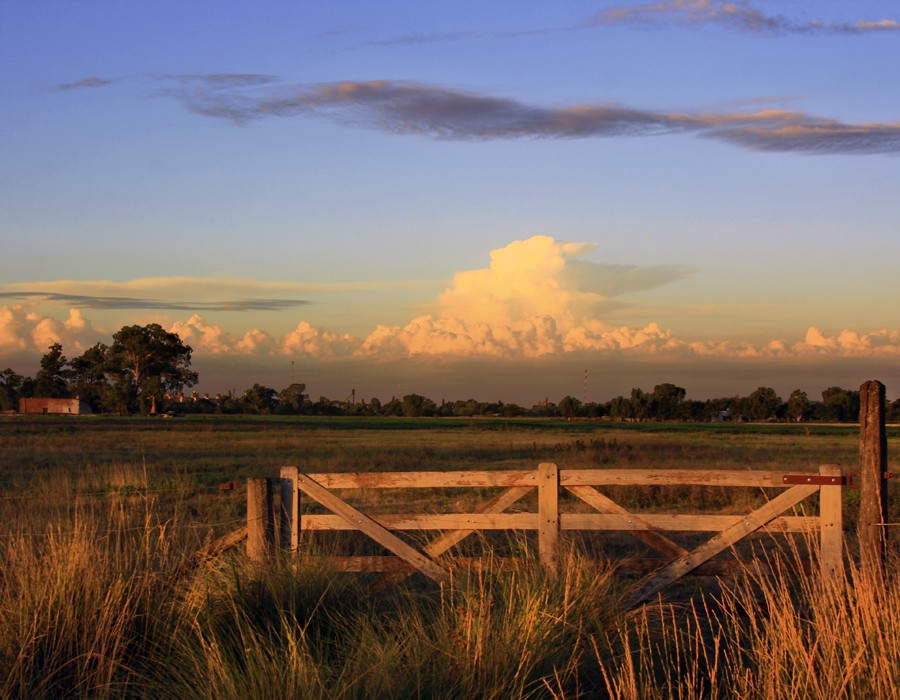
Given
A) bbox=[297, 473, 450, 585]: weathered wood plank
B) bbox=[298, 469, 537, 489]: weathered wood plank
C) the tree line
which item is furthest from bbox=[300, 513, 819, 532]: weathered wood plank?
the tree line

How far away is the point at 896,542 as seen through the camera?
44.0 ft

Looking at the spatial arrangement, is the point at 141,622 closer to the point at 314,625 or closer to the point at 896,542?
the point at 314,625

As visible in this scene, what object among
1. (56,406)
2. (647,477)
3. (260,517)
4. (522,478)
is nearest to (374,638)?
(260,517)

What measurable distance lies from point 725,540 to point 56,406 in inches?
6003

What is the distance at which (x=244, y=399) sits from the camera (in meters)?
159

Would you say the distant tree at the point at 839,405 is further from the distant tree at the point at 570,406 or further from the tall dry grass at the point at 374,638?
the tall dry grass at the point at 374,638

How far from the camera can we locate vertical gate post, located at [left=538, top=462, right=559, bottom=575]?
9406 mm

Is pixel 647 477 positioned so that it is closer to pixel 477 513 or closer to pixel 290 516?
pixel 477 513

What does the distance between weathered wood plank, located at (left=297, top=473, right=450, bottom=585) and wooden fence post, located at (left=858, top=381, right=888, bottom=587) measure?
380 centimetres

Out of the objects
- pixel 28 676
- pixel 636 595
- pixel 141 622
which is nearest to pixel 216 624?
pixel 141 622

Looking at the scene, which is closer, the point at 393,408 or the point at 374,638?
the point at 374,638

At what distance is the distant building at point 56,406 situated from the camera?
147 meters

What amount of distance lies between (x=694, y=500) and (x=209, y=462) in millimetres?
17772

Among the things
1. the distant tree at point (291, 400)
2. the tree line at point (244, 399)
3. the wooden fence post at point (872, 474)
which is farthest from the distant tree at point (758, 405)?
the wooden fence post at point (872, 474)
